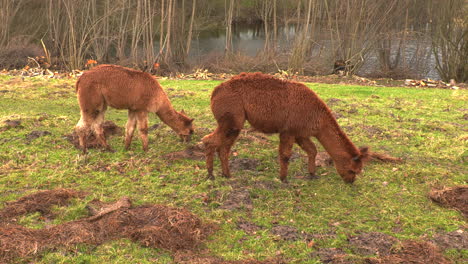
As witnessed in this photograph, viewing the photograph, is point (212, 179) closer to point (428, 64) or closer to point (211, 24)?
point (428, 64)

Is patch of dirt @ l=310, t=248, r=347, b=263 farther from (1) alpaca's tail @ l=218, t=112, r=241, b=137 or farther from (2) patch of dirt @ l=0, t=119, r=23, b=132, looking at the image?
(2) patch of dirt @ l=0, t=119, r=23, b=132

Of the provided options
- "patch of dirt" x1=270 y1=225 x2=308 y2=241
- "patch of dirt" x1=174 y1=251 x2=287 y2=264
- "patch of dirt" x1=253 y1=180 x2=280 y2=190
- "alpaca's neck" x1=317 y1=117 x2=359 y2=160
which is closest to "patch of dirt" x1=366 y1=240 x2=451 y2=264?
"patch of dirt" x1=270 y1=225 x2=308 y2=241

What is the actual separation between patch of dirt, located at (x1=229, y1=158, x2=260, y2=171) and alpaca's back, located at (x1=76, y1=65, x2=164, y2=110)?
2087 mm

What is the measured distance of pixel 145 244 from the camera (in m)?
5.33

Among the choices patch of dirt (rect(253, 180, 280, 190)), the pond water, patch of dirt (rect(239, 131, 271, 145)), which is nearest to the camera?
patch of dirt (rect(253, 180, 280, 190))

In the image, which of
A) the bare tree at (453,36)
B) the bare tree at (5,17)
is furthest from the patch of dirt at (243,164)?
the bare tree at (5,17)

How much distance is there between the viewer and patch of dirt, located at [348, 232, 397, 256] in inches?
211

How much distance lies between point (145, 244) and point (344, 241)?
2.48m

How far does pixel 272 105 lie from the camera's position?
718cm

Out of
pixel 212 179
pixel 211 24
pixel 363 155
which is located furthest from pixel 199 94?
pixel 211 24

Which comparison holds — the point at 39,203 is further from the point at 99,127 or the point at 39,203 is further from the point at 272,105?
the point at 272,105

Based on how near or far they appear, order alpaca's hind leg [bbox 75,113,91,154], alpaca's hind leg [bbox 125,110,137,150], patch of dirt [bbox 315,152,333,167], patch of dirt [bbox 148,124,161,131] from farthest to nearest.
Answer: patch of dirt [bbox 148,124,161,131], alpaca's hind leg [bbox 125,110,137,150], alpaca's hind leg [bbox 75,113,91,154], patch of dirt [bbox 315,152,333,167]

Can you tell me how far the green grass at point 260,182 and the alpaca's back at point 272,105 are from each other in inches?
41.0

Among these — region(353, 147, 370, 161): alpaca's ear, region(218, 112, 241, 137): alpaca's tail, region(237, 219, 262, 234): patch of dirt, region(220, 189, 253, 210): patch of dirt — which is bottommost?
region(237, 219, 262, 234): patch of dirt
